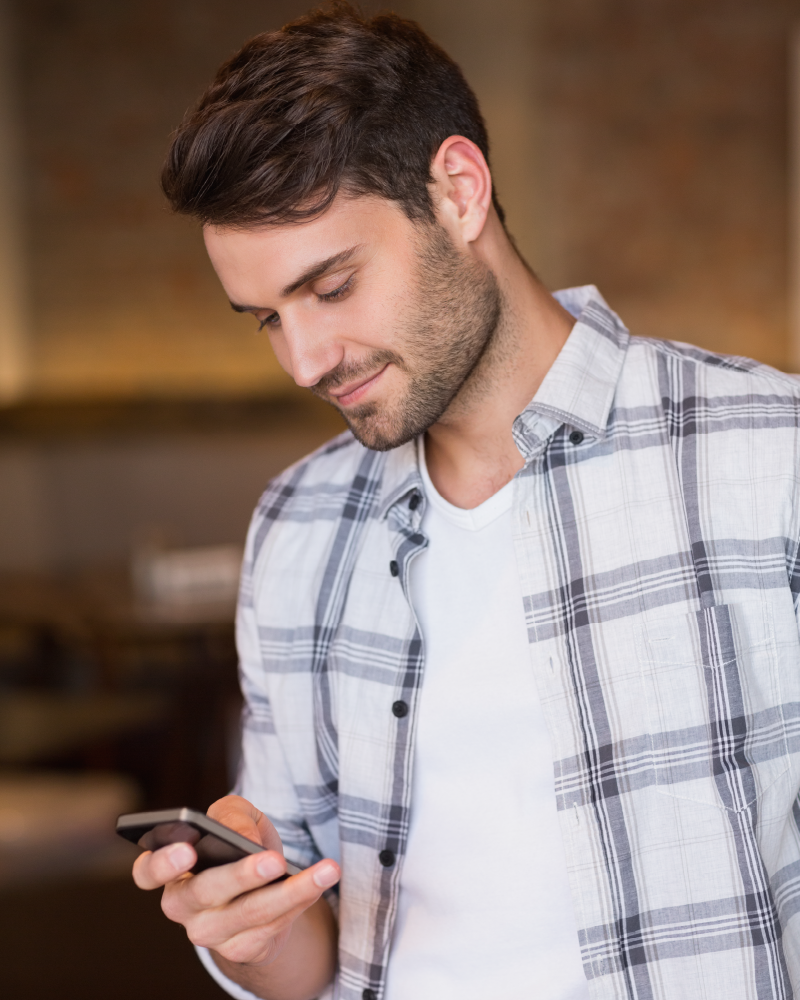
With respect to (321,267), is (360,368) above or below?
below

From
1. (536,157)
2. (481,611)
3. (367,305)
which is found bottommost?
(481,611)

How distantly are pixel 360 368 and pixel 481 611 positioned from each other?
0.30 meters

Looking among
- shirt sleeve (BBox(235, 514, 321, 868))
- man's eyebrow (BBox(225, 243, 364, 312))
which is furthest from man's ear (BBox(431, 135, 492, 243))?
shirt sleeve (BBox(235, 514, 321, 868))

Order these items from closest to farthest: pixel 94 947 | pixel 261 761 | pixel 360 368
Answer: pixel 360 368 < pixel 261 761 < pixel 94 947

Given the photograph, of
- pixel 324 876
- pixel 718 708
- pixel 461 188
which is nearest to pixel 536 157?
pixel 461 188

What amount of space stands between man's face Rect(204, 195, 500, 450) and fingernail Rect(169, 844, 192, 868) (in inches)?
19.2

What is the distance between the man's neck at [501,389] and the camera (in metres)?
1.25

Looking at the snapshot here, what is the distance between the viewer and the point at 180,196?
3.80 feet

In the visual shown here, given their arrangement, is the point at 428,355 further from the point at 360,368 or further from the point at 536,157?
the point at 536,157

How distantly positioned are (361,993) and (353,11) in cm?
113

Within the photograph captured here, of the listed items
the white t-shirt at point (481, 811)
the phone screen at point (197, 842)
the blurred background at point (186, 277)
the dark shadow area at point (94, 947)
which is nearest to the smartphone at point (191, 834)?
the phone screen at point (197, 842)

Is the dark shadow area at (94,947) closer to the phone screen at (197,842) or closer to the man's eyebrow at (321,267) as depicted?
the phone screen at (197,842)

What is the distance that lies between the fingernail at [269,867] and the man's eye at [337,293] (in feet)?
1.88

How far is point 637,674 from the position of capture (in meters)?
1.08
